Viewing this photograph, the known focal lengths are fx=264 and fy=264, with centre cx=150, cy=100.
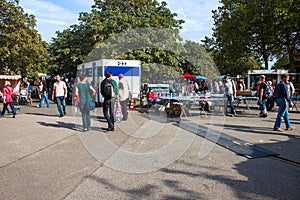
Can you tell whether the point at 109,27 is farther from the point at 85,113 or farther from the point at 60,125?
the point at 85,113

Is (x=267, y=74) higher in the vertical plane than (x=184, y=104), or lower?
higher

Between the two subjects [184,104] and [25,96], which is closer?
[184,104]

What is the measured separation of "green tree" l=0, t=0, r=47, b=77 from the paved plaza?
13641mm

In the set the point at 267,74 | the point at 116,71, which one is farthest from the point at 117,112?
the point at 267,74

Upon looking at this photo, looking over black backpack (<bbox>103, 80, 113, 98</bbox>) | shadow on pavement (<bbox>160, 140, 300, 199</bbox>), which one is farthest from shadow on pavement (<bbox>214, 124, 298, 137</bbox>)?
black backpack (<bbox>103, 80, 113, 98</bbox>)

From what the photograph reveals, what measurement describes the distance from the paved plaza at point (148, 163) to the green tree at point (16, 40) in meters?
13.6

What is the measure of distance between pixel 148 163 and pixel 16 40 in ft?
60.9

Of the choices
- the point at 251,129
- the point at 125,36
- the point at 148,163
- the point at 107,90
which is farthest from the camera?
the point at 125,36

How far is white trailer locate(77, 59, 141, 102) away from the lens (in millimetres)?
14072

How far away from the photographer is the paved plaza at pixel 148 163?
3.67m

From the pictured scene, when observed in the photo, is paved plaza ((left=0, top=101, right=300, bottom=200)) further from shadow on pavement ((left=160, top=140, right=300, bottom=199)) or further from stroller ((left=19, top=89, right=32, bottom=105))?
stroller ((left=19, top=89, right=32, bottom=105))

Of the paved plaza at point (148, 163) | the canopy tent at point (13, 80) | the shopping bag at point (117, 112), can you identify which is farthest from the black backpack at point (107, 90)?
the canopy tent at point (13, 80)

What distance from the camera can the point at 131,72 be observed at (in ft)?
48.7

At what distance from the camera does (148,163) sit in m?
4.97
